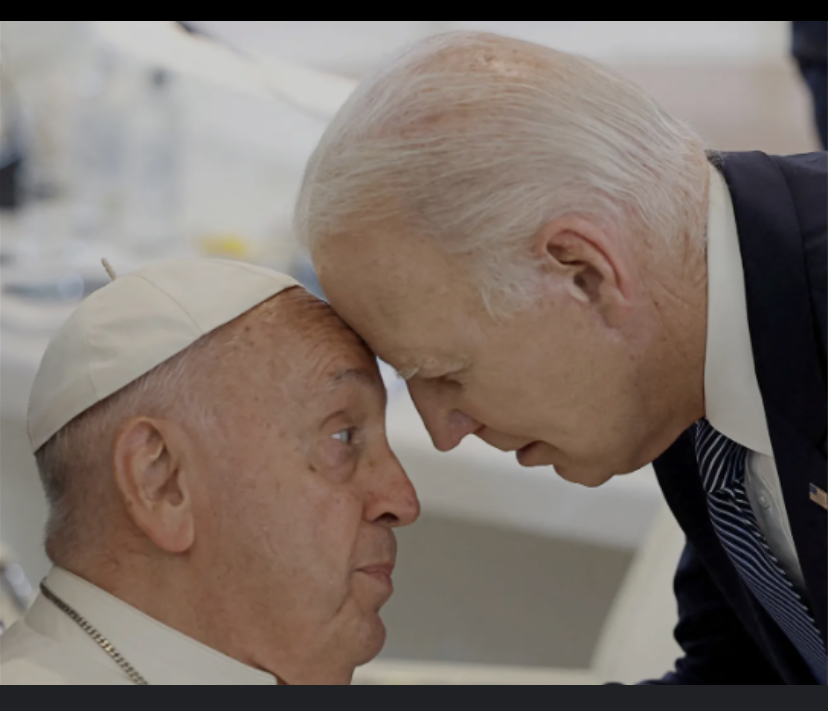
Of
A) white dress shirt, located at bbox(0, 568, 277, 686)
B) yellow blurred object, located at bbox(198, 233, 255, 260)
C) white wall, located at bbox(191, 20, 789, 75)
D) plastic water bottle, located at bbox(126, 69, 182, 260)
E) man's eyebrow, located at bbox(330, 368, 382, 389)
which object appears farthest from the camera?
white wall, located at bbox(191, 20, 789, 75)

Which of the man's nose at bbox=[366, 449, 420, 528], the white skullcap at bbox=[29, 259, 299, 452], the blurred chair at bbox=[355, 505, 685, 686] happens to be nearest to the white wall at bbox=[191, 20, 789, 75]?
the blurred chair at bbox=[355, 505, 685, 686]

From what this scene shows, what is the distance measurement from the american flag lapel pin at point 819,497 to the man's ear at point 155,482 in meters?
0.71

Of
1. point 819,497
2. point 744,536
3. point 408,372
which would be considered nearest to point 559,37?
point 744,536

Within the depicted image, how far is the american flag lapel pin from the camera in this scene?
1.35 m

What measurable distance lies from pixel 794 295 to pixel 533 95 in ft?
1.23

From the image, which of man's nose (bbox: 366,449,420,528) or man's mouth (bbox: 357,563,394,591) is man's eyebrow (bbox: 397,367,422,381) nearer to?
man's nose (bbox: 366,449,420,528)

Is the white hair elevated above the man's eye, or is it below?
above

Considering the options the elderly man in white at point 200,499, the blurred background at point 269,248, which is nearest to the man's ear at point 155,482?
the elderly man in white at point 200,499

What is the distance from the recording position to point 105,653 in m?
1.36

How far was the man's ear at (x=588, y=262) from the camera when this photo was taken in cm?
137

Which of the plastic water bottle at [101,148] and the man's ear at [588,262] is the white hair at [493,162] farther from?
the plastic water bottle at [101,148]

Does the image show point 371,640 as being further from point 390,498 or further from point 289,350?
point 289,350

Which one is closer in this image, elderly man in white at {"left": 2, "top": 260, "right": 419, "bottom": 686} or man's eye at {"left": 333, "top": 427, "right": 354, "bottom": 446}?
elderly man in white at {"left": 2, "top": 260, "right": 419, "bottom": 686}
